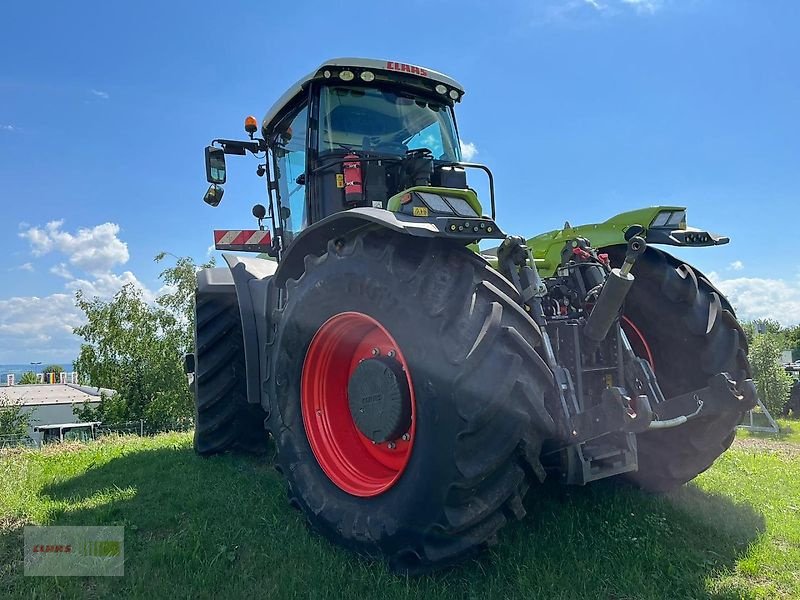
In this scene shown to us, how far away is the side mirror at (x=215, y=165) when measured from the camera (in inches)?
196

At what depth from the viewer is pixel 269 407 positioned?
3566mm

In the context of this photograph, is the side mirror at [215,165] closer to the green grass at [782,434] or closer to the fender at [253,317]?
the fender at [253,317]

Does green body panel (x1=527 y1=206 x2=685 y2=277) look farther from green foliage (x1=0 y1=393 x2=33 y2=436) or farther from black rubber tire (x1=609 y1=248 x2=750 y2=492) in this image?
green foliage (x1=0 y1=393 x2=33 y2=436)

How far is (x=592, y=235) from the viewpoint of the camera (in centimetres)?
406

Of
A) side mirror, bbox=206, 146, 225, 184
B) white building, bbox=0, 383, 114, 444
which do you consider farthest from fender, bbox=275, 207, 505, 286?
white building, bbox=0, 383, 114, 444

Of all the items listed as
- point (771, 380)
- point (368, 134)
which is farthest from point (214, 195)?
point (771, 380)

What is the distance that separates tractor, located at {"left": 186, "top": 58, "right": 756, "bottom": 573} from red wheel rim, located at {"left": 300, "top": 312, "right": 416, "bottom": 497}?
0.01 meters

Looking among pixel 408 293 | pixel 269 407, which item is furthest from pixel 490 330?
pixel 269 407

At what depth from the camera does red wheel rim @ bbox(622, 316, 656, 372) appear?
3635 millimetres

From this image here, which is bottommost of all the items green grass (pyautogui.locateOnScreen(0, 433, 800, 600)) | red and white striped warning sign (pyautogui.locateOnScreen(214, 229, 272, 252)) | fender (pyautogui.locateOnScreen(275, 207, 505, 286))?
green grass (pyautogui.locateOnScreen(0, 433, 800, 600))

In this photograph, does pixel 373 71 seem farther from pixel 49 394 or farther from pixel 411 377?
pixel 49 394

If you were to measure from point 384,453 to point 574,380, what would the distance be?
1.17m

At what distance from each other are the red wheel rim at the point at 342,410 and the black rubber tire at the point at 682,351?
5.35 ft

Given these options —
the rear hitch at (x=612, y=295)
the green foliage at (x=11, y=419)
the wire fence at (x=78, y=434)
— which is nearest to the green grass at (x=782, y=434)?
the rear hitch at (x=612, y=295)
